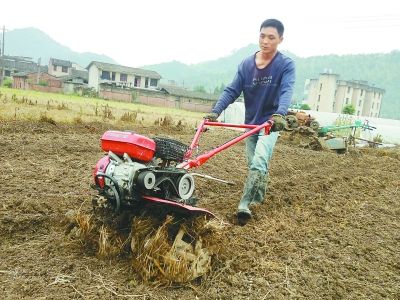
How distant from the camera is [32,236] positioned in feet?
12.1

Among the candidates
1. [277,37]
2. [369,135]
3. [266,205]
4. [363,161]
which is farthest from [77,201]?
[369,135]

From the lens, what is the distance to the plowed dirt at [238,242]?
2.97 metres

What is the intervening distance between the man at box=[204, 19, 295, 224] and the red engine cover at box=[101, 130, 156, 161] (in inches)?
48.2

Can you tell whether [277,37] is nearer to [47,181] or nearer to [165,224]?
[165,224]

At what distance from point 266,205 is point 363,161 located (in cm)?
665

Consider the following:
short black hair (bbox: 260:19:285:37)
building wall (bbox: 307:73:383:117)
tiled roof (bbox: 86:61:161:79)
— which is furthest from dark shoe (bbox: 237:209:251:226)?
building wall (bbox: 307:73:383:117)

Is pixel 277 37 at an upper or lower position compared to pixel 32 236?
upper

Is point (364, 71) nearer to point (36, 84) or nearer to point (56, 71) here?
point (56, 71)

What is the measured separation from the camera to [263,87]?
15.2ft

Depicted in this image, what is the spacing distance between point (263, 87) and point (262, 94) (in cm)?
8

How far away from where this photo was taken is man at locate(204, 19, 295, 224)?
14.2 ft

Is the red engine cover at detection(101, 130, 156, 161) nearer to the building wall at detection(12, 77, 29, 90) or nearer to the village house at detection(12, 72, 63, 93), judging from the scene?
the village house at detection(12, 72, 63, 93)

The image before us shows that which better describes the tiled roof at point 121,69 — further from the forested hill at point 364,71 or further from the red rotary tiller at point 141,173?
the red rotary tiller at point 141,173

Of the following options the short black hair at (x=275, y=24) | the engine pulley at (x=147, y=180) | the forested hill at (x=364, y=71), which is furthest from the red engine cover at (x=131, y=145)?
the forested hill at (x=364, y=71)
